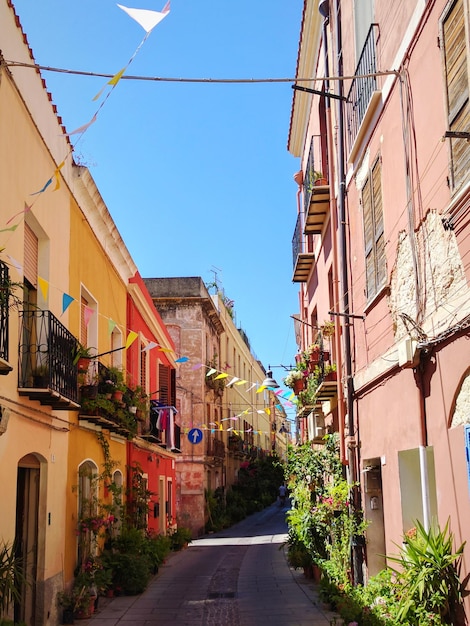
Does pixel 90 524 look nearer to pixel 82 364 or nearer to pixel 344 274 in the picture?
pixel 82 364

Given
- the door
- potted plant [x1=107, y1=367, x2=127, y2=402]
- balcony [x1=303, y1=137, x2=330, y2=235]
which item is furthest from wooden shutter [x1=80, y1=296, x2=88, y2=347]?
balcony [x1=303, y1=137, x2=330, y2=235]

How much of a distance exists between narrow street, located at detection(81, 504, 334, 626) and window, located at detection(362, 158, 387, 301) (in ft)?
15.2

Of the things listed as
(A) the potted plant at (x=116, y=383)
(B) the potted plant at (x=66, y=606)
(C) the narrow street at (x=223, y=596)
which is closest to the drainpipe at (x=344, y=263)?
(C) the narrow street at (x=223, y=596)

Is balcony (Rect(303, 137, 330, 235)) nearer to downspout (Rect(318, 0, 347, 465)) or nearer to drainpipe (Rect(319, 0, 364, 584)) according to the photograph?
downspout (Rect(318, 0, 347, 465))

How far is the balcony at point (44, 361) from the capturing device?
914 cm

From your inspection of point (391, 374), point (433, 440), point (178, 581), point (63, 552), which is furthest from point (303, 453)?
point (433, 440)

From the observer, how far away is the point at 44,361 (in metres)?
9.55

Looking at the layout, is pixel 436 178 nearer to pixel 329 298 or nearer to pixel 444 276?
pixel 444 276

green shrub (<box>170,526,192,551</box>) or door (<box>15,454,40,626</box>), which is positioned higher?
door (<box>15,454,40,626</box>)

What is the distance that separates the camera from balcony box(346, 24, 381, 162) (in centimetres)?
894

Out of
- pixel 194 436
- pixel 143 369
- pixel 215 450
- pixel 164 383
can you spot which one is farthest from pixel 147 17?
pixel 215 450

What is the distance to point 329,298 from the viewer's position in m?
14.1

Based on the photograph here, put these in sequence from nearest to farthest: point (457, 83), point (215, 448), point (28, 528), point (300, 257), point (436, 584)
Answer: point (457, 83)
point (436, 584)
point (28, 528)
point (300, 257)
point (215, 448)

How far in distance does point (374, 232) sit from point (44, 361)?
4.50 meters
